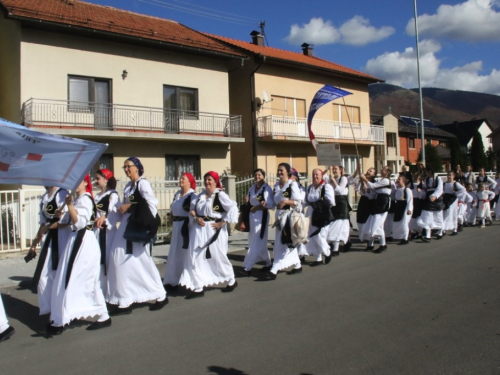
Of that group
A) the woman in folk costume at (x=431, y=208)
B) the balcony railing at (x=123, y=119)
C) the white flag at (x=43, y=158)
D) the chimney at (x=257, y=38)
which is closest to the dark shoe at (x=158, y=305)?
the white flag at (x=43, y=158)

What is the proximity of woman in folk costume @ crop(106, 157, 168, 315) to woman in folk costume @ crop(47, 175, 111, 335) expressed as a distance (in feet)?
1.75

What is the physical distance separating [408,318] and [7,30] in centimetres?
1861

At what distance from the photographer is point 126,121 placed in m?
19.2

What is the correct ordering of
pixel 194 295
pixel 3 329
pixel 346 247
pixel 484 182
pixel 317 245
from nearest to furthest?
pixel 3 329 → pixel 194 295 → pixel 317 245 → pixel 346 247 → pixel 484 182

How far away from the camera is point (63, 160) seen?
16.8 feet

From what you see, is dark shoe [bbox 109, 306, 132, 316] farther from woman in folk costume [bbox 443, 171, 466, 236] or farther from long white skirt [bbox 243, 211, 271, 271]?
woman in folk costume [bbox 443, 171, 466, 236]

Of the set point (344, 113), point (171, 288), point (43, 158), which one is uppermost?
point (344, 113)

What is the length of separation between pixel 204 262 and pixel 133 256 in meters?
1.31

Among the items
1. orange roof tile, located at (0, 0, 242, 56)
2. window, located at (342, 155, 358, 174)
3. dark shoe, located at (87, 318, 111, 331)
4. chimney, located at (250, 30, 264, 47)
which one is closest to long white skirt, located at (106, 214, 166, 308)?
dark shoe, located at (87, 318, 111, 331)

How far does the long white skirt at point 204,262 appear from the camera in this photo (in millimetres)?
7027

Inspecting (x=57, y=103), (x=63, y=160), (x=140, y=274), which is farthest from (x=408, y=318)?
(x=57, y=103)

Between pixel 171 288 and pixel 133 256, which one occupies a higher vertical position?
pixel 133 256

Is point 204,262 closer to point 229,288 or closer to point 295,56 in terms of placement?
point 229,288

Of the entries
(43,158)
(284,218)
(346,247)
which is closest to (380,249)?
(346,247)
